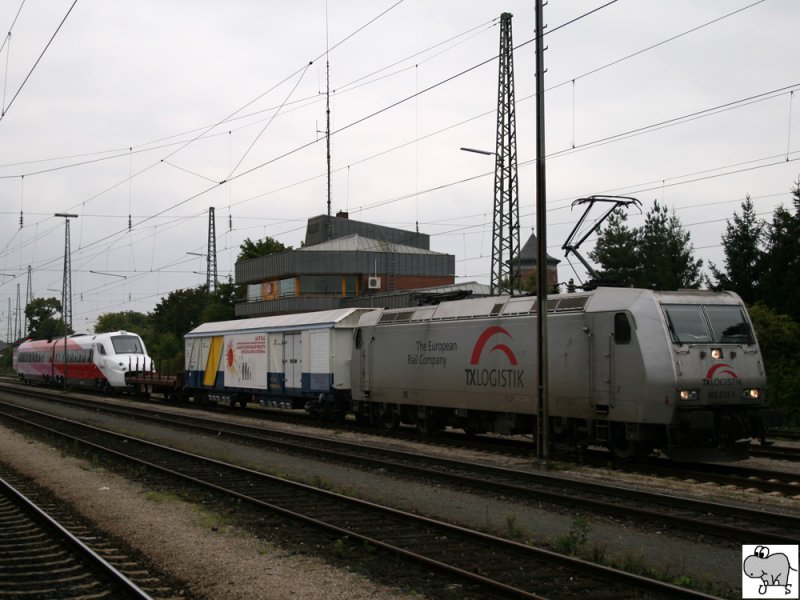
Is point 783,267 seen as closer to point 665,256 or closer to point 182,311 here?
point 665,256

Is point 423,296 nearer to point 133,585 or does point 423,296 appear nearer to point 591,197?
point 591,197

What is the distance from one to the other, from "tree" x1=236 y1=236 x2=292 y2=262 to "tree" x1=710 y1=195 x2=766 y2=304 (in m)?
45.0

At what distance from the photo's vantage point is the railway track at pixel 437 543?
7.98 meters

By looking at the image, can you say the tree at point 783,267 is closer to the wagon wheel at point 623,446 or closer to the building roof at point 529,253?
the wagon wheel at point 623,446

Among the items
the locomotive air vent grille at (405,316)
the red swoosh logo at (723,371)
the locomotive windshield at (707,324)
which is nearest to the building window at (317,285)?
the locomotive air vent grille at (405,316)

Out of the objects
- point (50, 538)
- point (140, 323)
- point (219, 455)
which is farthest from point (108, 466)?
point (140, 323)

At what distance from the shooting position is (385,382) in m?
23.7

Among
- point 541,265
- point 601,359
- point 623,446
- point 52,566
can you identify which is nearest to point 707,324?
point 601,359

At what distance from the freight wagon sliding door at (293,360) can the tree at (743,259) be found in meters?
40.1

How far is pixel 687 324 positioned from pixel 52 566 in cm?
1126

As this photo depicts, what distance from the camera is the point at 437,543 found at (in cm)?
1005

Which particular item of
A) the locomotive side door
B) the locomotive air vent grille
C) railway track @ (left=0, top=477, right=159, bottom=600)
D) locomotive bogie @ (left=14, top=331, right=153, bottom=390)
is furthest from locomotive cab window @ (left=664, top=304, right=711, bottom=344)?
locomotive bogie @ (left=14, top=331, right=153, bottom=390)

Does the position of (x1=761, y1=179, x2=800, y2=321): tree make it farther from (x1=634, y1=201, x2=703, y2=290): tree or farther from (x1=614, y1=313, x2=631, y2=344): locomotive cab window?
(x1=614, y1=313, x2=631, y2=344): locomotive cab window

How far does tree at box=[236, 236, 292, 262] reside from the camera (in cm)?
8950
